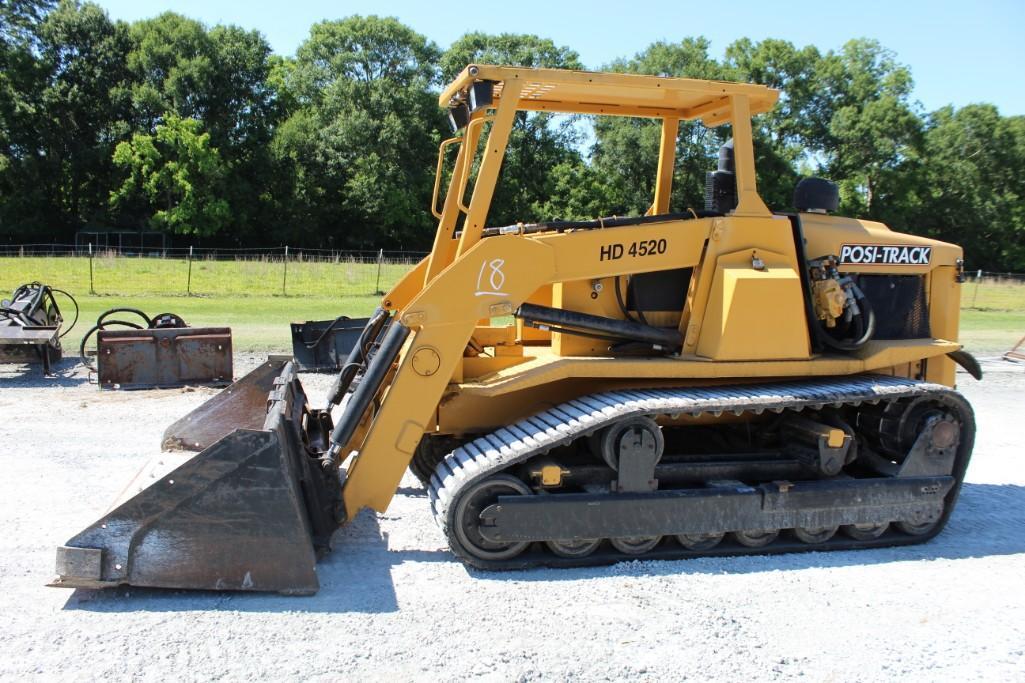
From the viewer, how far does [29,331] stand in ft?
38.4

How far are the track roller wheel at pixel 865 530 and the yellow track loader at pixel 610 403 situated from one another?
2cm

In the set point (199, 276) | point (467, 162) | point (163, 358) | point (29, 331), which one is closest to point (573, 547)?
point (467, 162)

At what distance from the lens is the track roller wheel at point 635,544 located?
5.25 m

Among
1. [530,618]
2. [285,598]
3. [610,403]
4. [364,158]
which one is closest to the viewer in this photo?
[530,618]

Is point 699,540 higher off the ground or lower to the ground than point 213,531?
lower

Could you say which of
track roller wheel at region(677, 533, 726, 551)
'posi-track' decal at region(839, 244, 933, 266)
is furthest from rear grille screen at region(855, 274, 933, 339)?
track roller wheel at region(677, 533, 726, 551)

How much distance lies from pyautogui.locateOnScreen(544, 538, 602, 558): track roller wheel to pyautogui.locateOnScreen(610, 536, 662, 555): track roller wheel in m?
0.15

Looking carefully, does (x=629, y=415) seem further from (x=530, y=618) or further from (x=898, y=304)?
(x=898, y=304)

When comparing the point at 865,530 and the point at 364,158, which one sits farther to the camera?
the point at 364,158

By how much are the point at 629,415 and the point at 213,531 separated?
2445 millimetres

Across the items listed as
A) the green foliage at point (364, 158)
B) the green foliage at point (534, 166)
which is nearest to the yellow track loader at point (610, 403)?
the green foliage at point (534, 166)

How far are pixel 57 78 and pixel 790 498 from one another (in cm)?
6042

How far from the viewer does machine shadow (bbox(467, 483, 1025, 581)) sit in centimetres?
511

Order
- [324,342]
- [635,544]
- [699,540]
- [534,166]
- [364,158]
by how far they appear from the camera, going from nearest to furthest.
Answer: [635,544], [699,540], [324,342], [534,166], [364,158]
